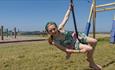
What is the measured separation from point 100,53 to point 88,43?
2777 millimetres

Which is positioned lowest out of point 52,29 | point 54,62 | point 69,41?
point 54,62

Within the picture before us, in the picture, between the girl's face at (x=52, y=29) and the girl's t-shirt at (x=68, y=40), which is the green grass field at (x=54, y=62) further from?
the girl's face at (x=52, y=29)

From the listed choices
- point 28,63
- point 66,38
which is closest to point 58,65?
point 28,63

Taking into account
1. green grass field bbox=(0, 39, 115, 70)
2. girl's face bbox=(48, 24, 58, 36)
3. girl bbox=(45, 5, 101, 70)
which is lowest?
green grass field bbox=(0, 39, 115, 70)

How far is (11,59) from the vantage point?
8.55 metres

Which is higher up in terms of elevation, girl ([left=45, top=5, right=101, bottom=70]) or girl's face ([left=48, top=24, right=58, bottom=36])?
girl's face ([left=48, top=24, right=58, bottom=36])

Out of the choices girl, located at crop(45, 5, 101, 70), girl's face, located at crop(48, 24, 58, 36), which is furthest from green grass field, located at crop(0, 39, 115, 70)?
girl's face, located at crop(48, 24, 58, 36)

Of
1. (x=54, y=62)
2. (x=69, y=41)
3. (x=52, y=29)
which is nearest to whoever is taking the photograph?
(x=52, y=29)

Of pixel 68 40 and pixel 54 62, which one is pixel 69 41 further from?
pixel 54 62

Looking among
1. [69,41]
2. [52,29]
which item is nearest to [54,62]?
[69,41]

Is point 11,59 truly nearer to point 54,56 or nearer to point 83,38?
point 54,56

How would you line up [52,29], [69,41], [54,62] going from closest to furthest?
[52,29], [69,41], [54,62]

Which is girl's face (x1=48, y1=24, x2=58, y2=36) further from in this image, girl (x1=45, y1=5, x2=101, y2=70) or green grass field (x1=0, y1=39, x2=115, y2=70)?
green grass field (x1=0, y1=39, x2=115, y2=70)

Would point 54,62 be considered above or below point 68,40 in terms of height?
below
